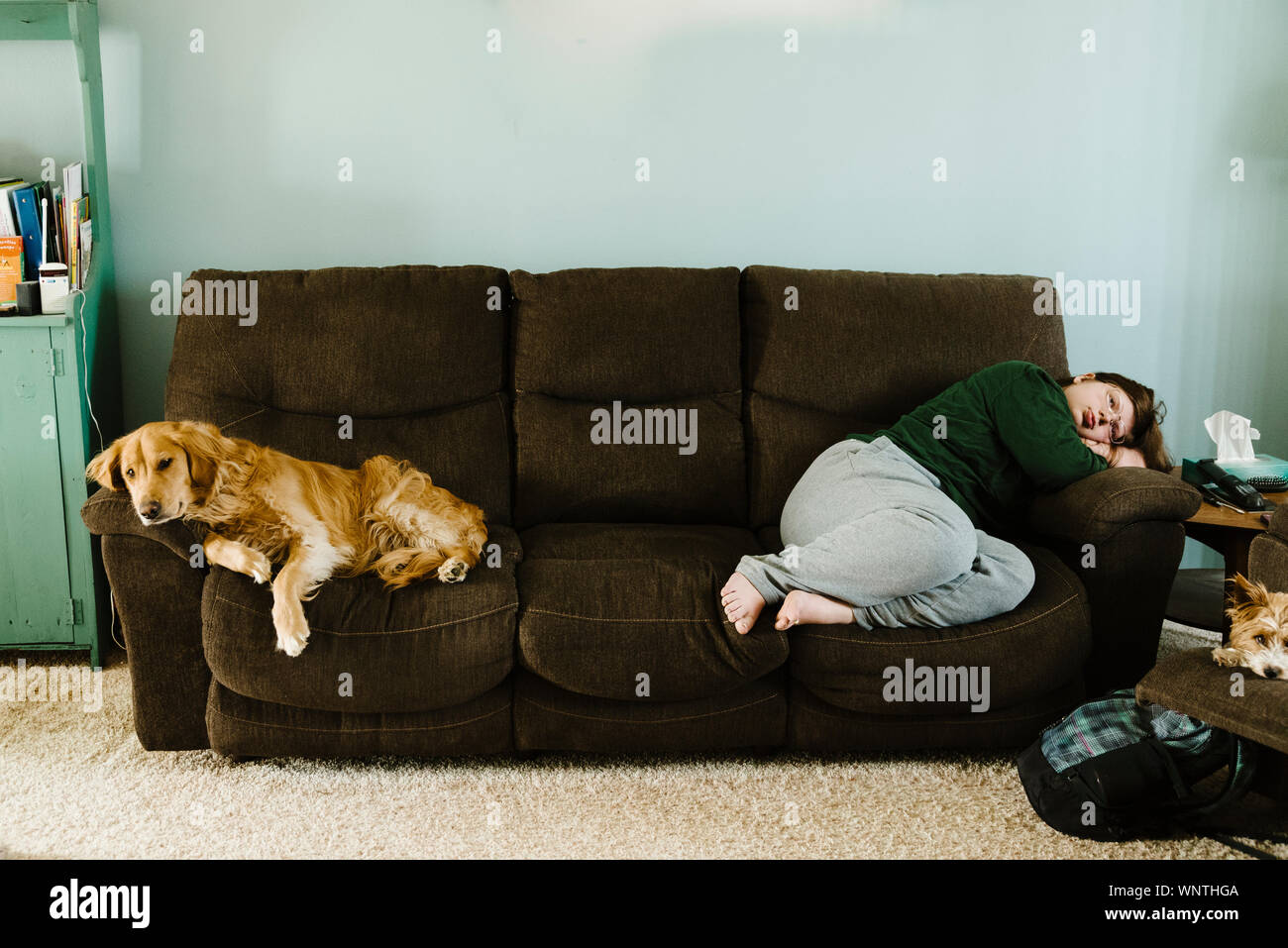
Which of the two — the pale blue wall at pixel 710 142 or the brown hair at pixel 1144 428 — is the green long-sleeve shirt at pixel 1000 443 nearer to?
the brown hair at pixel 1144 428

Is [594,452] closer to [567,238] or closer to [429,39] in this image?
[567,238]

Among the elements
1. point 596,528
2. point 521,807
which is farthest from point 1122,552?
point 521,807

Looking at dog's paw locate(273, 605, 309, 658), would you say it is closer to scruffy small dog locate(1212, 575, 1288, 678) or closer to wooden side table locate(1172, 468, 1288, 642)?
scruffy small dog locate(1212, 575, 1288, 678)

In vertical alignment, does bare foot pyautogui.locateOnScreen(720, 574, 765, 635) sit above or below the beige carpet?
above

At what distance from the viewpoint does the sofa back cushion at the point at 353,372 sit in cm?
251

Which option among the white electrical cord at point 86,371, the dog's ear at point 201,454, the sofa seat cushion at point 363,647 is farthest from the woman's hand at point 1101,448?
the white electrical cord at point 86,371

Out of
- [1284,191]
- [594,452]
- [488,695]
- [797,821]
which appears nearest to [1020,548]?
[797,821]

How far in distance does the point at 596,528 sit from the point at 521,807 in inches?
27.8

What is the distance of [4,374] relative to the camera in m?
2.54

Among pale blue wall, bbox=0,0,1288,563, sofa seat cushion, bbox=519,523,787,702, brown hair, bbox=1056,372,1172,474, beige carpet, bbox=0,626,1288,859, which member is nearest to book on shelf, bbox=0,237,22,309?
pale blue wall, bbox=0,0,1288,563

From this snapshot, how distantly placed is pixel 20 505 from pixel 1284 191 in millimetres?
3614

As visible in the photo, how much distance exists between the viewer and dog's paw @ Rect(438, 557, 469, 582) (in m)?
2.08

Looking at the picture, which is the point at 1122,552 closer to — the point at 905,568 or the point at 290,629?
the point at 905,568

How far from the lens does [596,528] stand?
2498mm
